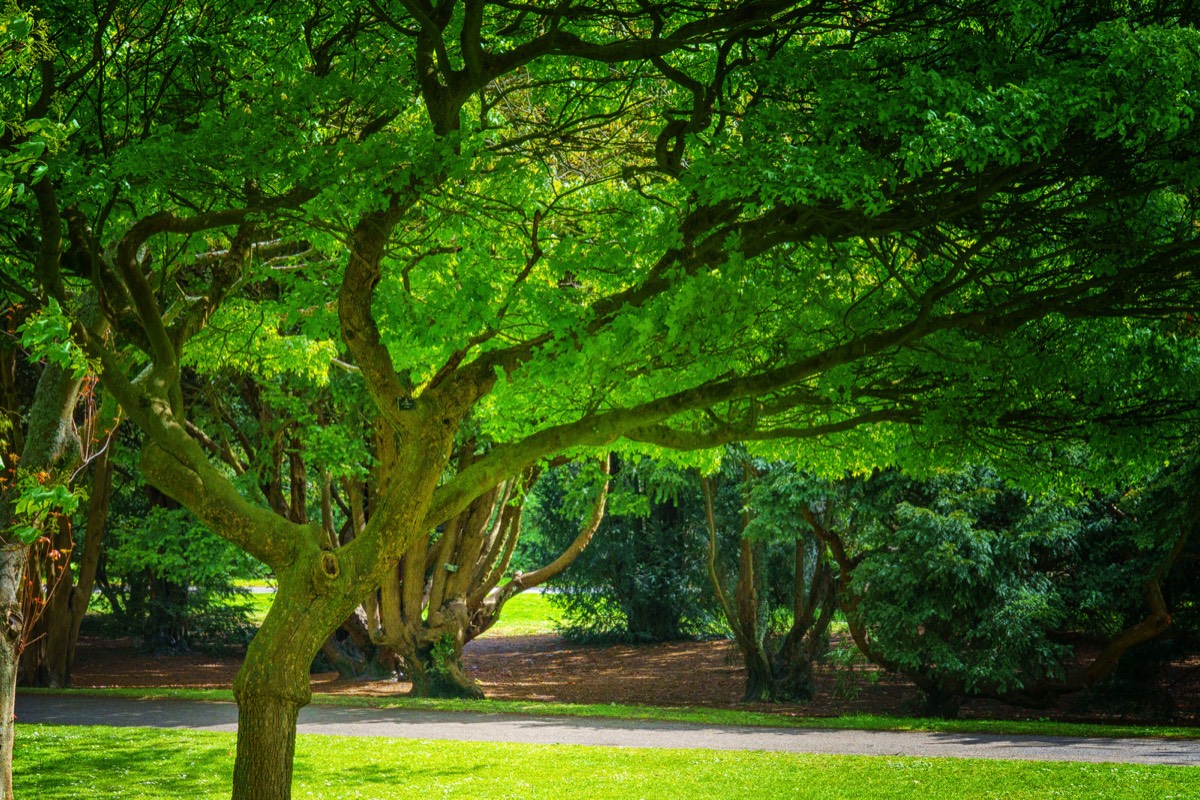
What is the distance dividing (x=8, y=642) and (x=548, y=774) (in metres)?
5.28

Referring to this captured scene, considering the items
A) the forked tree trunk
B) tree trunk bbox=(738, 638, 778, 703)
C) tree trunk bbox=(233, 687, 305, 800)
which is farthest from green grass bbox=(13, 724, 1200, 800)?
tree trunk bbox=(738, 638, 778, 703)

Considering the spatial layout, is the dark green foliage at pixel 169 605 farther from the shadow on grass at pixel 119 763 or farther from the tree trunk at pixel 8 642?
the tree trunk at pixel 8 642

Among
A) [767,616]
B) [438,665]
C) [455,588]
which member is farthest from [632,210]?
[767,616]

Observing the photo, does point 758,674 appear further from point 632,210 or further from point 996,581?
point 632,210

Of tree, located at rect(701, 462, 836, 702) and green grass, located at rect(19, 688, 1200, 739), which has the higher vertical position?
tree, located at rect(701, 462, 836, 702)

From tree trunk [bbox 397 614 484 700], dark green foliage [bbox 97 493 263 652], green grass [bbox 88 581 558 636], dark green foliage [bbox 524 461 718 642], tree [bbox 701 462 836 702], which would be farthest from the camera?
green grass [bbox 88 581 558 636]

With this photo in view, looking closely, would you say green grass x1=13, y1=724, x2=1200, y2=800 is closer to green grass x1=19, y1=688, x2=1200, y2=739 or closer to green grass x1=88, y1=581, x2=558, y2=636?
green grass x1=19, y1=688, x2=1200, y2=739

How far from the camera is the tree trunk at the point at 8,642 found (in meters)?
8.97

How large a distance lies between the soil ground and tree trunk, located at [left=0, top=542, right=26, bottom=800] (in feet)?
38.1

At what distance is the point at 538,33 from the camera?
8789 mm

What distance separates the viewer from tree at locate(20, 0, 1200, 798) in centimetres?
695

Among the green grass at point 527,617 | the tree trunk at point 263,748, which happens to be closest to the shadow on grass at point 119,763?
the tree trunk at point 263,748

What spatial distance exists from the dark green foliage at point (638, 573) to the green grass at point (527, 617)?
321cm

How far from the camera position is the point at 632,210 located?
29.3 ft
